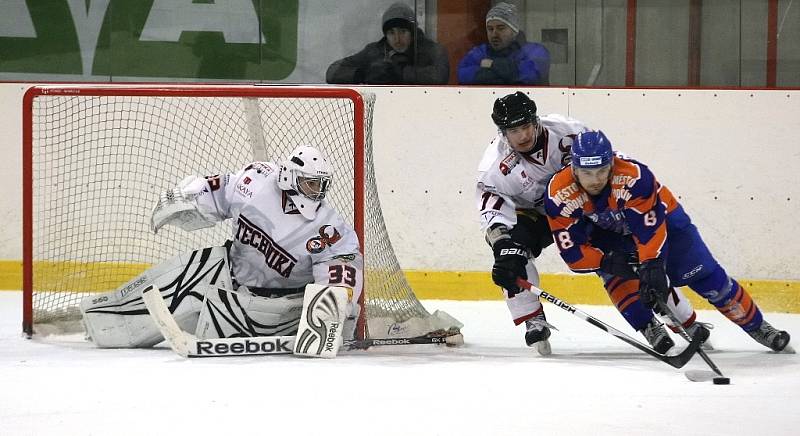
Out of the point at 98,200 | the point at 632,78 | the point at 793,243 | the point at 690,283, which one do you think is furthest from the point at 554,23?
the point at 98,200

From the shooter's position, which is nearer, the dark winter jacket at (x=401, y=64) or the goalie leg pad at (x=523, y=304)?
the goalie leg pad at (x=523, y=304)

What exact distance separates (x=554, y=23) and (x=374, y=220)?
1553 millimetres

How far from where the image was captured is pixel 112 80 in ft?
18.5

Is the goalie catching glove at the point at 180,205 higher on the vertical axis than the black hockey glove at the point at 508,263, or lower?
higher

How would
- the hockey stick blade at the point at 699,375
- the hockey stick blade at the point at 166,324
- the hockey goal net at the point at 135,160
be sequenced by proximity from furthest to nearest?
the hockey goal net at the point at 135,160 → the hockey stick blade at the point at 166,324 → the hockey stick blade at the point at 699,375

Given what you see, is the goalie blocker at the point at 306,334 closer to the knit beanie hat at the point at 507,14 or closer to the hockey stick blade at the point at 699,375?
the hockey stick blade at the point at 699,375

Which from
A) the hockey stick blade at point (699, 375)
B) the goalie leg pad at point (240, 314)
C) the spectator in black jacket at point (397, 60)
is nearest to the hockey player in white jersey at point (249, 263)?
the goalie leg pad at point (240, 314)

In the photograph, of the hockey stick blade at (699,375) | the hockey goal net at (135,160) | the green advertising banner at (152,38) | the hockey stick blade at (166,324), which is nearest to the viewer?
the hockey stick blade at (699,375)

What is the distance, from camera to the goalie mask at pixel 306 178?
396cm

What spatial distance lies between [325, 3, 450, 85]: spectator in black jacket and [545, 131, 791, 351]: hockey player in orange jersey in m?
1.77

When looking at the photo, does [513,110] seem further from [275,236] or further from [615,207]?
[275,236]

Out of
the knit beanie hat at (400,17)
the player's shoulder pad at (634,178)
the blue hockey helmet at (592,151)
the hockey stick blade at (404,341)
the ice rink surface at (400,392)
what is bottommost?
the ice rink surface at (400,392)

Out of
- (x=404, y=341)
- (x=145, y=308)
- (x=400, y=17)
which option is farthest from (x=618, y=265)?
(x=400, y=17)

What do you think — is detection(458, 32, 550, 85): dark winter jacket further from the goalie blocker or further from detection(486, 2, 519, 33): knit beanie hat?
the goalie blocker
